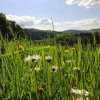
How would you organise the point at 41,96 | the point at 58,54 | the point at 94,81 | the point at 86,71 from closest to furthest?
the point at 41,96 → the point at 94,81 → the point at 86,71 → the point at 58,54

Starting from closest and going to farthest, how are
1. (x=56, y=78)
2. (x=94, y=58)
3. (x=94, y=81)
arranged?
(x=94, y=81) → (x=56, y=78) → (x=94, y=58)

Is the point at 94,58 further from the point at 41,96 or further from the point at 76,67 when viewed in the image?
the point at 41,96

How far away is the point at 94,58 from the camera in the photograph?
2619mm

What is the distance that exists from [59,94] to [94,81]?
0.80 feet

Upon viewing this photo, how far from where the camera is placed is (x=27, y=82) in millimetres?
1979

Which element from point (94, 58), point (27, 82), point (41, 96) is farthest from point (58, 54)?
point (41, 96)

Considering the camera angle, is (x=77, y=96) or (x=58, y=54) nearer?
(x=77, y=96)

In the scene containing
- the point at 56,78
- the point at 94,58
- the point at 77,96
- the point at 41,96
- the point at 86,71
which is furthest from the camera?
the point at 94,58

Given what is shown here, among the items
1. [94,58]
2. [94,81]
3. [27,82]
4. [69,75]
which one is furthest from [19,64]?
[94,58]

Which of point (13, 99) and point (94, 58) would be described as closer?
point (13, 99)

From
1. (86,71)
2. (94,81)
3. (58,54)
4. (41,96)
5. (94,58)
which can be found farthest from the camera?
(94,58)

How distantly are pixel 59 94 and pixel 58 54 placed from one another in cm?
Answer: 62

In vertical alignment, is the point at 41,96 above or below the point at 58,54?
below

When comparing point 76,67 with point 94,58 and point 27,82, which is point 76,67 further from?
point 27,82
